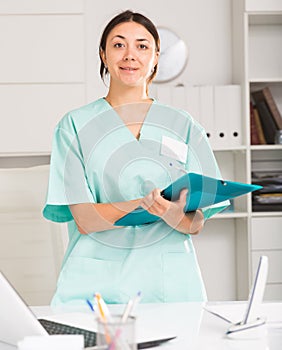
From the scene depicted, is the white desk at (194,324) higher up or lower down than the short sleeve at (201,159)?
lower down

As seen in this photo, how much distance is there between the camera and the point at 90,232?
1828 millimetres

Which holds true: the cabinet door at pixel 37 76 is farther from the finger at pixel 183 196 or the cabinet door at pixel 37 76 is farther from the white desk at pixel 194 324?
the white desk at pixel 194 324

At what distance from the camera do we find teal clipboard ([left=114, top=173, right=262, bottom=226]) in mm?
1579

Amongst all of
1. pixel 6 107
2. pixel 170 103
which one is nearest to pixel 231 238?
pixel 170 103

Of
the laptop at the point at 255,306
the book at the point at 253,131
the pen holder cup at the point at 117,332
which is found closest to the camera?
the pen holder cup at the point at 117,332

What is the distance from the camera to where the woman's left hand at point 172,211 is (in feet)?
5.69

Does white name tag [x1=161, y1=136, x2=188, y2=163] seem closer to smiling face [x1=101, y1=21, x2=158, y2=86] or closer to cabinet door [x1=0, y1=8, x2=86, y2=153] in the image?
smiling face [x1=101, y1=21, x2=158, y2=86]

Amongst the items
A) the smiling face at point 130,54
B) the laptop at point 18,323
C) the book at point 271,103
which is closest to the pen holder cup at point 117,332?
the laptop at point 18,323

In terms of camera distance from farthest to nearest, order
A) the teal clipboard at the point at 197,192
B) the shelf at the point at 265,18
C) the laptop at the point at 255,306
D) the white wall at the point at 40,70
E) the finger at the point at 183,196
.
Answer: the shelf at the point at 265,18 < the white wall at the point at 40,70 < the finger at the point at 183,196 < the teal clipboard at the point at 197,192 < the laptop at the point at 255,306

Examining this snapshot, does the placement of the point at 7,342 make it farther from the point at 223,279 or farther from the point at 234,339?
the point at 223,279

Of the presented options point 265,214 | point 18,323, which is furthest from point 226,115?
point 18,323

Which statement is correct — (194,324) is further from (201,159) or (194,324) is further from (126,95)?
(126,95)

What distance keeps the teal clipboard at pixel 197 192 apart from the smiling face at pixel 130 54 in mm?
346

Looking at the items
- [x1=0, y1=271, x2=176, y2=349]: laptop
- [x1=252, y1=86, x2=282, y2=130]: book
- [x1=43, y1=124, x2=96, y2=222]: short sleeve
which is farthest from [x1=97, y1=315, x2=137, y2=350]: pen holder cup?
[x1=252, y1=86, x2=282, y2=130]: book
